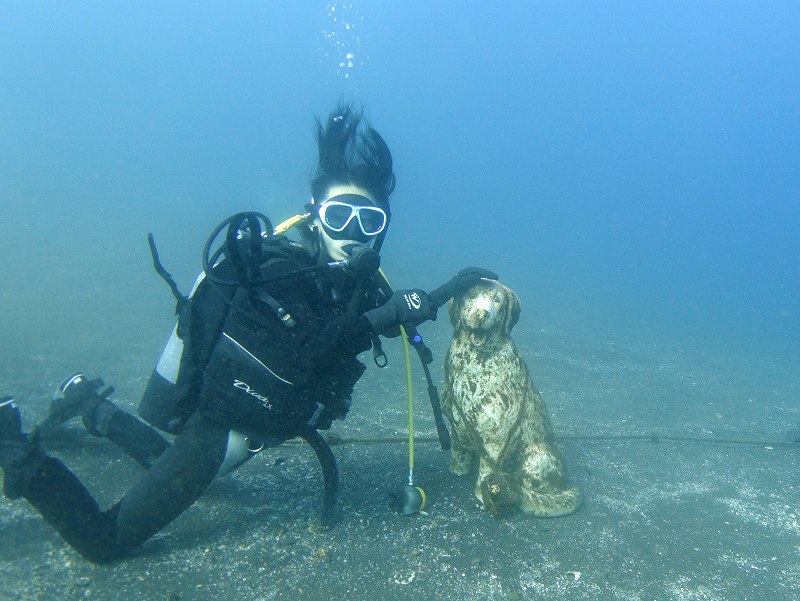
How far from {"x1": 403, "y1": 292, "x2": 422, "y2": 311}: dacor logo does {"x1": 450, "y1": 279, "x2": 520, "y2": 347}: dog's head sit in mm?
774

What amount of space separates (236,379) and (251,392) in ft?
0.39

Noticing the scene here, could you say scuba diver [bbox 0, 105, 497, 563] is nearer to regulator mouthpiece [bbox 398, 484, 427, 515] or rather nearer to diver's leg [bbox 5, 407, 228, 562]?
diver's leg [bbox 5, 407, 228, 562]

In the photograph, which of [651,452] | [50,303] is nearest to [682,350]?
[651,452]

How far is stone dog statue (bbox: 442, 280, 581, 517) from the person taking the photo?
387 centimetres

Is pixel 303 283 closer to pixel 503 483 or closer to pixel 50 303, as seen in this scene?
pixel 503 483

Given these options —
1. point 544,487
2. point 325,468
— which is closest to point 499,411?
point 544,487

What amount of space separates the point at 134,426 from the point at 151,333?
17.5 ft

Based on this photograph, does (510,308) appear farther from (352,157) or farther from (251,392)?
(251,392)

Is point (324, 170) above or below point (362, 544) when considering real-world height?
above

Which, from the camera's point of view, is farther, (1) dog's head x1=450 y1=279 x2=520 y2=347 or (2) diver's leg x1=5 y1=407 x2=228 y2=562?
(1) dog's head x1=450 y1=279 x2=520 y2=347

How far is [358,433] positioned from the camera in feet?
17.3

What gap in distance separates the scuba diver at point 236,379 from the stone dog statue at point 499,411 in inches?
31.9

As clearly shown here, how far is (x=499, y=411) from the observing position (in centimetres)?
391

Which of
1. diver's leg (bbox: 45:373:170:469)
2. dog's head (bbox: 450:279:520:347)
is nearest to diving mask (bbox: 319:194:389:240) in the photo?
dog's head (bbox: 450:279:520:347)
